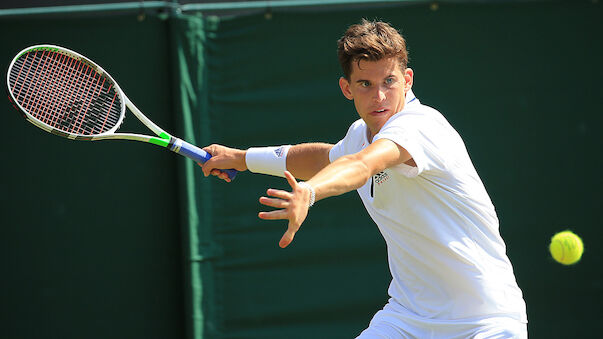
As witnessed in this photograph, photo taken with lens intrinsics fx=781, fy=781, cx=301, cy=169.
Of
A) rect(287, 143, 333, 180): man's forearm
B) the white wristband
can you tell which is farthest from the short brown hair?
the white wristband

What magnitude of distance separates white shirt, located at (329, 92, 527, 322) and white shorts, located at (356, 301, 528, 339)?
0.02 metres

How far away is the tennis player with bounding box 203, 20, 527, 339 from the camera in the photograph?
2799 mm

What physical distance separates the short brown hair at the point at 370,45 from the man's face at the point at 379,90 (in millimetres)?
28

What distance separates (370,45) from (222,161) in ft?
3.49

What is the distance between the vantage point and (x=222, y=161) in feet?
12.4

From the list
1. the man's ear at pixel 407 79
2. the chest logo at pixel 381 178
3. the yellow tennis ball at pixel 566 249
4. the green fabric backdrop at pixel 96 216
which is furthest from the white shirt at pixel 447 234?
the green fabric backdrop at pixel 96 216

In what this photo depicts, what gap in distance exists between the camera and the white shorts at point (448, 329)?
296 cm

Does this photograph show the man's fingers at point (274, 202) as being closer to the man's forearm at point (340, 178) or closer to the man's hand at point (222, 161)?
the man's forearm at point (340, 178)

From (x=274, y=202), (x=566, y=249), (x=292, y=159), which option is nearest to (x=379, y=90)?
(x=292, y=159)

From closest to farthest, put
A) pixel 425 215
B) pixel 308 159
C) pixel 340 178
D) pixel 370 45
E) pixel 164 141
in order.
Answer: pixel 340 178
pixel 425 215
pixel 370 45
pixel 164 141
pixel 308 159

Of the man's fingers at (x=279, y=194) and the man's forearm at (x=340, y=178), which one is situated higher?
the man's forearm at (x=340, y=178)

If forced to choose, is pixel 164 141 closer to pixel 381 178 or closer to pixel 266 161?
pixel 266 161

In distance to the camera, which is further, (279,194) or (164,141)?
(164,141)

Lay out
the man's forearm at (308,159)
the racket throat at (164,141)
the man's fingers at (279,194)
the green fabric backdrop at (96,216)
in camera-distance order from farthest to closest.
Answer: the green fabric backdrop at (96,216) → the man's forearm at (308,159) → the racket throat at (164,141) → the man's fingers at (279,194)
